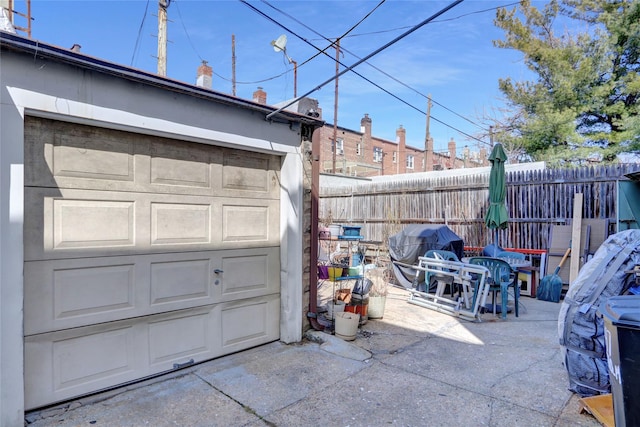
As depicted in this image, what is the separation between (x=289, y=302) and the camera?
4.25 metres

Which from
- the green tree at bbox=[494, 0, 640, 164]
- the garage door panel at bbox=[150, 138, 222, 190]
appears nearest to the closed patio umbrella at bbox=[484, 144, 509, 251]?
the green tree at bbox=[494, 0, 640, 164]

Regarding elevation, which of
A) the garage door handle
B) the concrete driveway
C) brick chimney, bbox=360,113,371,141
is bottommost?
the concrete driveway

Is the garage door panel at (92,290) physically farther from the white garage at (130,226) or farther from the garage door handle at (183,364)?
the garage door handle at (183,364)

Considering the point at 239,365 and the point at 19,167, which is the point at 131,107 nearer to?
the point at 19,167

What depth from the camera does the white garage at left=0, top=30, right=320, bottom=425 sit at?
255cm

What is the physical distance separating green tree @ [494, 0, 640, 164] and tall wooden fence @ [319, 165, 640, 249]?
11.6ft

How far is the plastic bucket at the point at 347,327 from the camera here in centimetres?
439

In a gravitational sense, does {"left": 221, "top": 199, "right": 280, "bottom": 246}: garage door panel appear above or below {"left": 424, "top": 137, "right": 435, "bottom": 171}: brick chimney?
below

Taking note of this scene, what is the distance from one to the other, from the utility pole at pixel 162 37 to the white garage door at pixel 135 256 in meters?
5.66

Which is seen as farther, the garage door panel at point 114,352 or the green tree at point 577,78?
the green tree at point 577,78

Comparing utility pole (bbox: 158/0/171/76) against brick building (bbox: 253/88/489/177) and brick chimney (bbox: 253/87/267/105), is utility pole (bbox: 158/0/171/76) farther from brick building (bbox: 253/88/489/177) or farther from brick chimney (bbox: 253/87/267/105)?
brick building (bbox: 253/88/489/177)

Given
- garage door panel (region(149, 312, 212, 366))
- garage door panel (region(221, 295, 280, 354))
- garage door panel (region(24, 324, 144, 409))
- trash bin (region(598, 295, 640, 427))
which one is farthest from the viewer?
garage door panel (region(221, 295, 280, 354))

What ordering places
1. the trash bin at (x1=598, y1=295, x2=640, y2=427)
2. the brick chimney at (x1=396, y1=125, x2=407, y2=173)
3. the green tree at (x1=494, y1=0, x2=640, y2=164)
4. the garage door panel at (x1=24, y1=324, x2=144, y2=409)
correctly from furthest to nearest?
the brick chimney at (x1=396, y1=125, x2=407, y2=173)
the green tree at (x1=494, y1=0, x2=640, y2=164)
the garage door panel at (x1=24, y1=324, x2=144, y2=409)
the trash bin at (x1=598, y1=295, x2=640, y2=427)

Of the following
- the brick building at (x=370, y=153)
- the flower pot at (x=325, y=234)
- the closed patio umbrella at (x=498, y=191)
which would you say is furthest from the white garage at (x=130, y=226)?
the brick building at (x=370, y=153)
